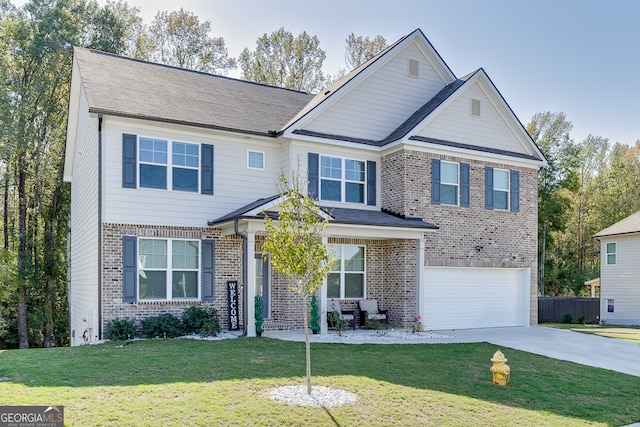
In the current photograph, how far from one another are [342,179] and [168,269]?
228 inches

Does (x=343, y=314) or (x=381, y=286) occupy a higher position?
(x=381, y=286)

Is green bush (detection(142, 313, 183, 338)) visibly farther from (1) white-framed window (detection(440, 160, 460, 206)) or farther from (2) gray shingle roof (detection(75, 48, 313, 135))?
(1) white-framed window (detection(440, 160, 460, 206))

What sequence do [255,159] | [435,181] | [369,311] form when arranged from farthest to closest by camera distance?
[435,181], [369,311], [255,159]

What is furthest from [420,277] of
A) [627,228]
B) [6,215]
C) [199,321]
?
[6,215]

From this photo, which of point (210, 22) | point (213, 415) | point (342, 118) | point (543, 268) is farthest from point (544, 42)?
point (543, 268)

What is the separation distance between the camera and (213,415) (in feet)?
22.2

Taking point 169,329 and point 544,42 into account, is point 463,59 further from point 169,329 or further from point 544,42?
point 169,329

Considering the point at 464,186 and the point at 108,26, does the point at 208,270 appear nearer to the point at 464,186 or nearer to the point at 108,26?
the point at 464,186

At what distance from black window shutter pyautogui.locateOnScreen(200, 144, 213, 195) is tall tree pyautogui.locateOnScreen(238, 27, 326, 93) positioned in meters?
18.2

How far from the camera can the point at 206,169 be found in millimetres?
14742

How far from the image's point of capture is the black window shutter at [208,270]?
47.4 ft

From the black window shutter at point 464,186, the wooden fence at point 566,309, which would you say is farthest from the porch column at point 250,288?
the wooden fence at point 566,309

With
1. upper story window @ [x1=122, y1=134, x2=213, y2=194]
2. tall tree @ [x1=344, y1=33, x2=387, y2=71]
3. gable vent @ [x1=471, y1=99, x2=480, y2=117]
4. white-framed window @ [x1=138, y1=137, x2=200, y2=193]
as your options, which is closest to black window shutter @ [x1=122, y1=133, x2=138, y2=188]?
upper story window @ [x1=122, y1=134, x2=213, y2=194]

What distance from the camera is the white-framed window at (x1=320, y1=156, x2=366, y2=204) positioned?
16.5 metres
